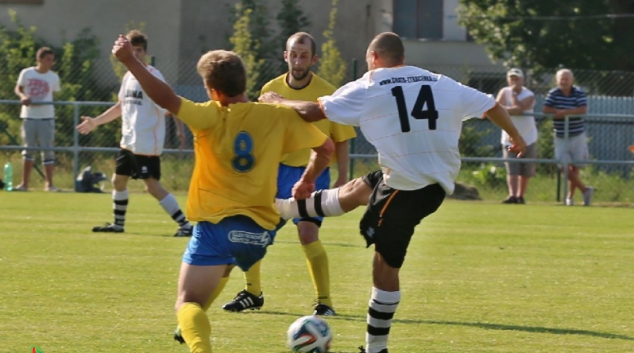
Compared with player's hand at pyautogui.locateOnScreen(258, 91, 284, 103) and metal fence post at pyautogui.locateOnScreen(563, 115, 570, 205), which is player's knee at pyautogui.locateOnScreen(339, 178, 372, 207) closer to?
player's hand at pyautogui.locateOnScreen(258, 91, 284, 103)

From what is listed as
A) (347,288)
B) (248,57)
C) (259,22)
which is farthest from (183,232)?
(259,22)

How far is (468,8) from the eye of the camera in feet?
108

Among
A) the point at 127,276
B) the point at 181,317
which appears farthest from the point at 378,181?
the point at 127,276

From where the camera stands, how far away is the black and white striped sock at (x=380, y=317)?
6.08 meters

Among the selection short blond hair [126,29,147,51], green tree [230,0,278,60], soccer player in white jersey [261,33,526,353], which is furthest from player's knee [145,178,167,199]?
green tree [230,0,278,60]

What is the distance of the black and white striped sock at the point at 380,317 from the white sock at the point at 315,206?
1.00 metres

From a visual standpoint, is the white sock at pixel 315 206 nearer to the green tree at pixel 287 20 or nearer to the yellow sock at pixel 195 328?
the yellow sock at pixel 195 328

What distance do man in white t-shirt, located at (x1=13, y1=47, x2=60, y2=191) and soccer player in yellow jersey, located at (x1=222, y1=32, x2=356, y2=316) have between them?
10.8 metres

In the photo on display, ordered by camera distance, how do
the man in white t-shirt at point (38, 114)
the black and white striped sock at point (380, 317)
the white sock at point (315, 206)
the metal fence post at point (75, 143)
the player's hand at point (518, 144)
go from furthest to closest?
1. the metal fence post at point (75, 143)
2. the man in white t-shirt at point (38, 114)
3. the white sock at point (315, 206)
4. the player's hand at point (518, 144)
5. the black and white striped sock at point (380, 317)

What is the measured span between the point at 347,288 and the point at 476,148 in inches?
451

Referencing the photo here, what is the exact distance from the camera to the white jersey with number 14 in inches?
237

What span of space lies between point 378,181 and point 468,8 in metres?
27.1

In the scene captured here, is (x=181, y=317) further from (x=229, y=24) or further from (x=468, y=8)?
(x=468, y=8)

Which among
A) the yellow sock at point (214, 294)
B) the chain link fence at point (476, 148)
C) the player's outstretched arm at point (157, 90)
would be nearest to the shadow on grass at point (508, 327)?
the yellow sock at point (214, 294)
